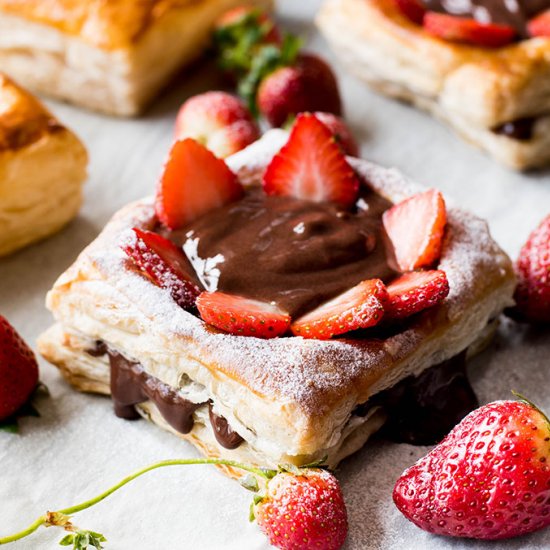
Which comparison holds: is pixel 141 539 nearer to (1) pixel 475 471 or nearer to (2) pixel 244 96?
(1) pixel 475 471

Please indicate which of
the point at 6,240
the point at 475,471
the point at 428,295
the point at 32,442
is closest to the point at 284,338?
the point at 428,295

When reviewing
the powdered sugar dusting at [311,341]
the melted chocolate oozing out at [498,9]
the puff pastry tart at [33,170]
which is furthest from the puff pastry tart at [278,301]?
the melted chocolate oozing out at [498,9]

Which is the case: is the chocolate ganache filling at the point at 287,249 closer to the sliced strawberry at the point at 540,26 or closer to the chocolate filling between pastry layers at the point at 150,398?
the chocolate filling between pastry layers at the point at 150,398

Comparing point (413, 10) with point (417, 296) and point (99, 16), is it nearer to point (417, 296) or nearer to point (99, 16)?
point (99, 16)

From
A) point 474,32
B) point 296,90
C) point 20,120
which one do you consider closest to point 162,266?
point 20,120

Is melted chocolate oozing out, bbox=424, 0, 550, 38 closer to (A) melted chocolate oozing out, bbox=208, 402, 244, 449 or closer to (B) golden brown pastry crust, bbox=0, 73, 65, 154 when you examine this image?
(B) golden brown pastry crust, bbox=0, 73, 65, 154

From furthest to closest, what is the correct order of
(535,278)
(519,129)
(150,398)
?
(519,129) < (535,278) < (150,398)
